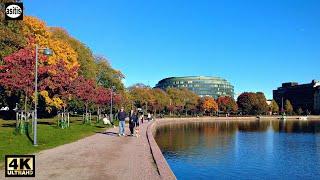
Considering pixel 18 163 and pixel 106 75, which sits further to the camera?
pixel 106 75

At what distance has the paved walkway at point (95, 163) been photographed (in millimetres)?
15820

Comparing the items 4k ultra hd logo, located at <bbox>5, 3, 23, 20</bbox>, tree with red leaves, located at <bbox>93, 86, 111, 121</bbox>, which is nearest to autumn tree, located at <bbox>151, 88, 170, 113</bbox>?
tree with red leaves, located at <bbox>93, 86, 111, 121</bbox>

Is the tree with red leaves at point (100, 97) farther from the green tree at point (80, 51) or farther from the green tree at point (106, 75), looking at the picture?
the green tree at point (106, 75)

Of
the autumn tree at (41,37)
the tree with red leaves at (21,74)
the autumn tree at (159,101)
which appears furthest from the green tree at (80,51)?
the autumn tree at (159,101)

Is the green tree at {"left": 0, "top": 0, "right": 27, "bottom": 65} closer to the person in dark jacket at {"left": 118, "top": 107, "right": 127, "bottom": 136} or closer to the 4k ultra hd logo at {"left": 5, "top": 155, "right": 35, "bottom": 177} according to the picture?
the person in dark jacket at {"left": 118, "top": 107, "right": 127, "bottom": 136}

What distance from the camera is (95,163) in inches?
742

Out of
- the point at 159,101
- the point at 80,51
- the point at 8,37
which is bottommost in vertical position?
the point at 159,101

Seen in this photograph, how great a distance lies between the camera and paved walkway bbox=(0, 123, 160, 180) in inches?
623

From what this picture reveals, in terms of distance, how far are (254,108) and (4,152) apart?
174 m

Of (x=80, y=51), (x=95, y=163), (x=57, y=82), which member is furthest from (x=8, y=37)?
(x=95, y=163)

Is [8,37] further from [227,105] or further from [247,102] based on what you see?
[247,102]

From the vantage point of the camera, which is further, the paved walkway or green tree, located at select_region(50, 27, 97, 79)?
green tree, located at select_region(50, 27, 97, 79)

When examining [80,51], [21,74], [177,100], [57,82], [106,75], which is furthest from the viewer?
[177,100]

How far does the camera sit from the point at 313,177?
22.4 meters
